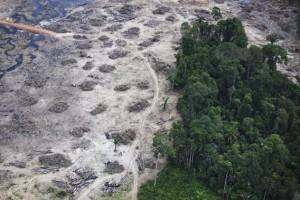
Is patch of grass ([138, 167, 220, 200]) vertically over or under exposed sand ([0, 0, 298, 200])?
under

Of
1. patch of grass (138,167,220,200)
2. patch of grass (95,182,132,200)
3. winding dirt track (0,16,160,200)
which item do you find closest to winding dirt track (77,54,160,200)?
winding dirt track (0,16,160,200)

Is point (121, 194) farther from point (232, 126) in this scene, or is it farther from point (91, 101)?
point (91, 101)

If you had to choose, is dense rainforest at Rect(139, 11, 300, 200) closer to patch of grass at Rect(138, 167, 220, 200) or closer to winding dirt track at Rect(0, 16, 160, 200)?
patch of grass at Rect(138, 167, 220, 200)

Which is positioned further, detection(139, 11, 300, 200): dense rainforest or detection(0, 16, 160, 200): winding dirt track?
detection(0, 16, 160, 200): winding dirt track

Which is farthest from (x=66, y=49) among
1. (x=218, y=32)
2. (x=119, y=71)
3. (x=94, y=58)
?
(x=218, y=32)

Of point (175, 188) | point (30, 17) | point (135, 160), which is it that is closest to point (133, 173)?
point (135, 160)

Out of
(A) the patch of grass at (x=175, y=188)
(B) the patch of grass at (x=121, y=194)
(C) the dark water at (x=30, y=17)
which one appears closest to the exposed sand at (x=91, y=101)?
(B) the patch of grass at (x=121, y=194)

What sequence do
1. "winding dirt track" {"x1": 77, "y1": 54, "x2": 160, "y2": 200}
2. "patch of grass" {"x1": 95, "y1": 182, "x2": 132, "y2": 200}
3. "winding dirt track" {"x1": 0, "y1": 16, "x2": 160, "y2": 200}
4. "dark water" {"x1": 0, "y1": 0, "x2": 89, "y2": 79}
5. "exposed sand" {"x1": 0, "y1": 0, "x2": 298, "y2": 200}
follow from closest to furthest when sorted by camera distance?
"patch of grass" {"x1": 95, "y1": 182, "x2": 132, "y2": 200} → "winding dirt track" {"x1": 77, "y1": 54, "x2": 160, "y2": 200} → "winding dirt track" {"x1": 0, "y1": 16, "x2": 160, "y2": 200} → "exposed sand" {"x1": 0, "y1": 0, "x2": 298, "y2": 200} → "dark water" {"x1": 0, "y1": 0, "x2": 89, "y2": 79}
